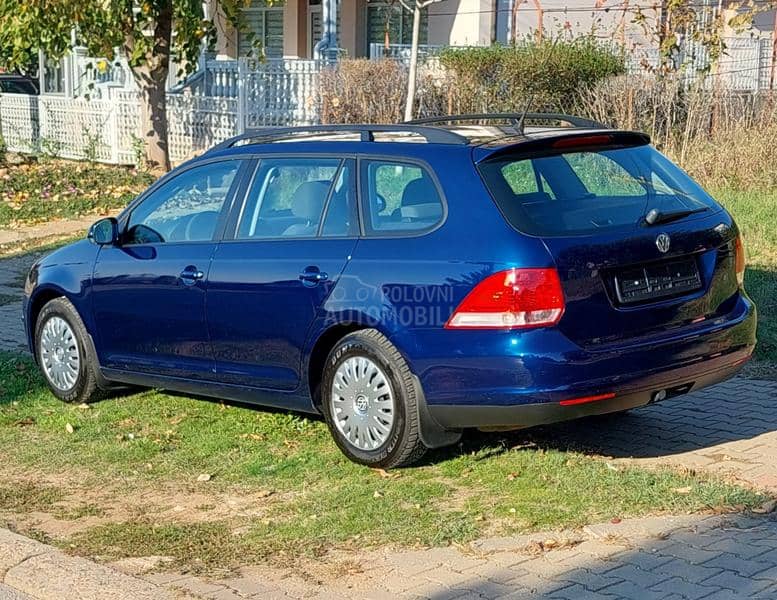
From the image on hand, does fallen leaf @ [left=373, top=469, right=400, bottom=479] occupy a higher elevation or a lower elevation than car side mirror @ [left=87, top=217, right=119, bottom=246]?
lower

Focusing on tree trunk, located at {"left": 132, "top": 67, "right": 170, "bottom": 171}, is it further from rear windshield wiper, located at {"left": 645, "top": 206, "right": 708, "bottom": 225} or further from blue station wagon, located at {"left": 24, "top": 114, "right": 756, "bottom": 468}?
rear windshield wiper, located at {"left": 645, "top": 206, "right": 708, "bottom": 225}

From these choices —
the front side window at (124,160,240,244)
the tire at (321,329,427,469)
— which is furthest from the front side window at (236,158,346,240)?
the tire at (321,329,427,469)

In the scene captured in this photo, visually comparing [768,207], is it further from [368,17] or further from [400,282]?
[368,17]

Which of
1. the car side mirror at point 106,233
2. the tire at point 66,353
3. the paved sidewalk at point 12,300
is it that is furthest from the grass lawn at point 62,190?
the car side mirror at point 106,233

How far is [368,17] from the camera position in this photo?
2764 cm

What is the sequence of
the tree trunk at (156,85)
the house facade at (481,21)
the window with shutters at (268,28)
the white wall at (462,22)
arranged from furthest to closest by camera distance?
the window with shutters at (268,28) < the white wall at (462,22) < the house facade at (481,21) < the tree trunk at (156,85)

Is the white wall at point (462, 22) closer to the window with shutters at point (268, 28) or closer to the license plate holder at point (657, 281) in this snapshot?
the window with shutters at point (268, 28)

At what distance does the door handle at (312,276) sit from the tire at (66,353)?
1989 mm

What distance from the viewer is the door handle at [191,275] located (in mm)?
6766

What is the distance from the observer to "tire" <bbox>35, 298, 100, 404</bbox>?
7621mm

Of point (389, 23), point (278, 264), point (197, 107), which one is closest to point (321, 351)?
point (278, 264)

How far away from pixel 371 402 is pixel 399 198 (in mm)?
1027

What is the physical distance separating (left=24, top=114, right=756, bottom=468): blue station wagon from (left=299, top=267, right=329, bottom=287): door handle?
1cm

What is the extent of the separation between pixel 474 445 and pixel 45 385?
10.5ft
